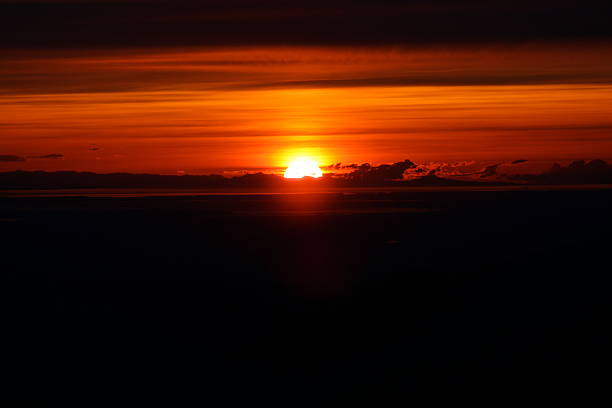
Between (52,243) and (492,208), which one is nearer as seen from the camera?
(52,243)

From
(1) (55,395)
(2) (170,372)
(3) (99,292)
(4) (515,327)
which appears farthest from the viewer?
(3) (99,292)

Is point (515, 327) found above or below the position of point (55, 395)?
above

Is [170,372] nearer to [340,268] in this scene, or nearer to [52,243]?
[340,268]

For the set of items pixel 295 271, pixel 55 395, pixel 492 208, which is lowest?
pixel 55 395

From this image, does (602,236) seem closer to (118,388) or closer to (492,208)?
(492,208)

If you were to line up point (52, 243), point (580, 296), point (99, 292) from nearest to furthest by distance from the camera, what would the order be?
1. point (580, 296)
2. point (99, 292)
3. point (52, 243)

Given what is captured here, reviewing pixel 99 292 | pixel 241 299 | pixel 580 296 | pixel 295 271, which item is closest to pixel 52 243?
pixel 295 271

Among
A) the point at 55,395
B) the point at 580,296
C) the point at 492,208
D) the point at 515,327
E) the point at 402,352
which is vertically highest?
the point at 492,208

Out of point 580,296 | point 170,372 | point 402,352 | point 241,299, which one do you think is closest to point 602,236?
point 580,296

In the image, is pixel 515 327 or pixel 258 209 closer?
pixel 515 327
